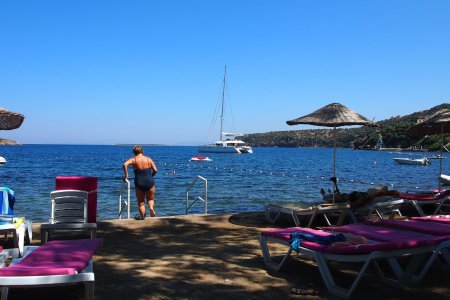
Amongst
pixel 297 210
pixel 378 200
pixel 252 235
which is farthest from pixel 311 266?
pixel 378 200

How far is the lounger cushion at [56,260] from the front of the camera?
3594 millimetres

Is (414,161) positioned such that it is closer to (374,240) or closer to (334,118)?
(334,118)

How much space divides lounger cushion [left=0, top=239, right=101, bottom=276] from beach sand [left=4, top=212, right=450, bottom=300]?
0.36 m

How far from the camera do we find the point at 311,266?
17.5ft

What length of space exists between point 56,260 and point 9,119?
321 centimetres

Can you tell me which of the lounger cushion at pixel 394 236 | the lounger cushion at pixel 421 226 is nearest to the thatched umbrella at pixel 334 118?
the lounger cushion at pixel 421 226

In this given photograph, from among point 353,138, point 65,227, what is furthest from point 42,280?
point 353,138

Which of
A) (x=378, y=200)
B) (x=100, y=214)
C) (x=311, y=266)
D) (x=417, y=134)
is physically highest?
(x=417, y=134)

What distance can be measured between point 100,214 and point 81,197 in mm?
7904

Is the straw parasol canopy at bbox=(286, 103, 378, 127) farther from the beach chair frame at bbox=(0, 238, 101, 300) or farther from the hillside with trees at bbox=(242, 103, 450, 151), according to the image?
the hillside with trees at bbox=(242, 103, 450, 151)

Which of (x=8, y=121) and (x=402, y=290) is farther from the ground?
(x=8, y=121)

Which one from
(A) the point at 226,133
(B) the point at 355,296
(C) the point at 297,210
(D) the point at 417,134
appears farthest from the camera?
(A) the point at 226,133

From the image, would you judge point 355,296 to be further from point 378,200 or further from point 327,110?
point 327,110

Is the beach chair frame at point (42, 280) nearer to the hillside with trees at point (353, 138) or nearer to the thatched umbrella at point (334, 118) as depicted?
the thatched umbrella at point (334, 118)
